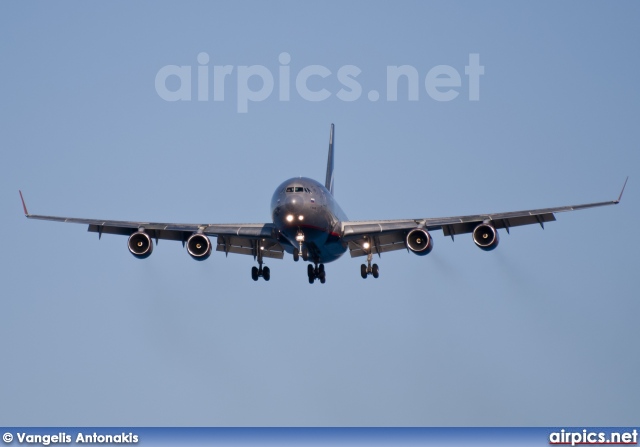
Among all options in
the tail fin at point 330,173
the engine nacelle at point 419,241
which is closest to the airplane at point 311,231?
the engine nacelle at point 419,241

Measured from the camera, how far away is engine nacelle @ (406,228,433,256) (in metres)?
68.1

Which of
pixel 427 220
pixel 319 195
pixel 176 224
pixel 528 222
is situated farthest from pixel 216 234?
pixel 528 222

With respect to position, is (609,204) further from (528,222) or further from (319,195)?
(319,195)

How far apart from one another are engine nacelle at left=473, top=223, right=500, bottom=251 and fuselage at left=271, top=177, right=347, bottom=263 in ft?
25.8

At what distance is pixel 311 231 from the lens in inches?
2596

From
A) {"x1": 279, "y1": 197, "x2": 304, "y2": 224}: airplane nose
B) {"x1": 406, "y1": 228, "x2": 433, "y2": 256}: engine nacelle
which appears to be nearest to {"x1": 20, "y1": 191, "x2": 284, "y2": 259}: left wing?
{"x1": 279, "y1": 197, "x2": 304, "y2": 224}: airplane nose

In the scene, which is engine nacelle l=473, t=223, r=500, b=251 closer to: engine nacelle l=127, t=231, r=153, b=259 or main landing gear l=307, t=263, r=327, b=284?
main landing gear l=307, t=263, r=327, b=284

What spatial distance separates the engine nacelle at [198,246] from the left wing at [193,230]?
40.3 inches

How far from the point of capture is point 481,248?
2635 inches

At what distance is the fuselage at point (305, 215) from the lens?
64.8 metres

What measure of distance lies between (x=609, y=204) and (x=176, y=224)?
972 inches

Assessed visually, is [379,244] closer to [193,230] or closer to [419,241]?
[419,241]

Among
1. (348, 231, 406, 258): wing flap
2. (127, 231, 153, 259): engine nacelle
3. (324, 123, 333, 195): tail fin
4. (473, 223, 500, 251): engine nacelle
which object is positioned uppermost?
(324, 123, 333, 195): tail fin

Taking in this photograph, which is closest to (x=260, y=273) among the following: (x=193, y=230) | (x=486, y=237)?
(x=193, y=230)
